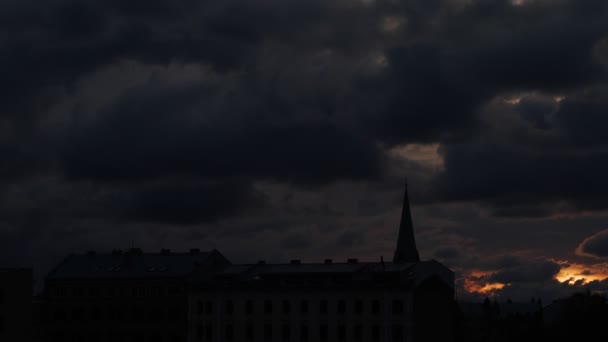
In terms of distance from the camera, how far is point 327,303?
12062 centimetres

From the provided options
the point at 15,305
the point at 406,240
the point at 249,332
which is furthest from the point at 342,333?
the point at 406,240

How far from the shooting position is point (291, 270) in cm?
12812

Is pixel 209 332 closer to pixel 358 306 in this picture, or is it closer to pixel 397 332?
pixel 358 306

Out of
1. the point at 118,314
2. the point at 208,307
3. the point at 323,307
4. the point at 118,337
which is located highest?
the point at 208,307

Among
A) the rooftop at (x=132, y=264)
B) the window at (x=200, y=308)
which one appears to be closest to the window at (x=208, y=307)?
the window at (x=200, y=308)

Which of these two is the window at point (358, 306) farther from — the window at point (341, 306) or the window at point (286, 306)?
the window at point (286, 306)

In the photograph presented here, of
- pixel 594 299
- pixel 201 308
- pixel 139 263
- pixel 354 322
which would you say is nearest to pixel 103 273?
pixel 139 263

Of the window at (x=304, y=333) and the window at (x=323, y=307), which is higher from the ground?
the window at (x=323, y=307)

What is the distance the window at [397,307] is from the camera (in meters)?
116

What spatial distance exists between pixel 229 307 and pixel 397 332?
25.4 metres

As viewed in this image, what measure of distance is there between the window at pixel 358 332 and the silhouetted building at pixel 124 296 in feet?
93.7

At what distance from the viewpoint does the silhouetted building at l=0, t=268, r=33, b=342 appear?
290 feet

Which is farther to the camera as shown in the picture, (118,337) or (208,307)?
(118,337)

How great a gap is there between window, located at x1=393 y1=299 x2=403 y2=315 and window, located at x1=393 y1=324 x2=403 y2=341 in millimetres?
1660
